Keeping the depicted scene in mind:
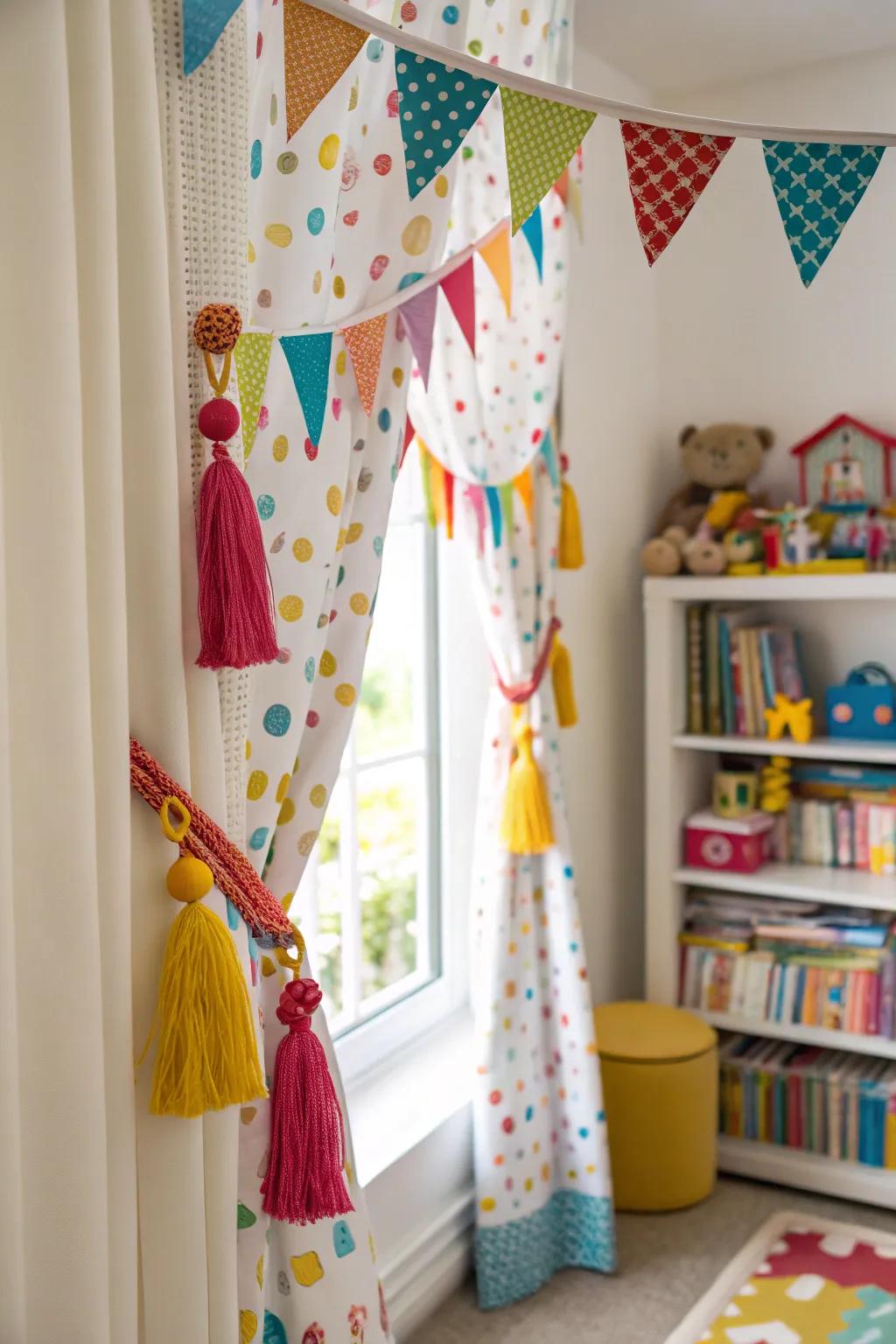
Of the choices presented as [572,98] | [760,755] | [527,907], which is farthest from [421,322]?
[760,755]

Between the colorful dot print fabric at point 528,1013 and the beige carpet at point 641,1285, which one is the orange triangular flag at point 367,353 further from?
the beige carpet at point 641,1285

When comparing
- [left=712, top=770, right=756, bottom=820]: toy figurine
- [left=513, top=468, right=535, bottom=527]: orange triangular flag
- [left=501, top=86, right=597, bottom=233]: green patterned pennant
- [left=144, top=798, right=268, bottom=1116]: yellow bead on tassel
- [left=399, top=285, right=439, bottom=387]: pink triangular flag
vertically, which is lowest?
[left=712, top=770, right=756, bottom=820]: toy figurine

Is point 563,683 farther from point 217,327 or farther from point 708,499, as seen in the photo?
point 217,327

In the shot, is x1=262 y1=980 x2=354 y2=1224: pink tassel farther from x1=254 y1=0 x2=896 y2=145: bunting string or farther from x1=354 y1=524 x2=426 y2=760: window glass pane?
x1=354 y1=524 x2=426 y2=760: window glass pane

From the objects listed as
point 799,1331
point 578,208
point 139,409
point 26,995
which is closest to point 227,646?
point 139,409

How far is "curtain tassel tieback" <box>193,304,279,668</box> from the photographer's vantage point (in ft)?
3.76

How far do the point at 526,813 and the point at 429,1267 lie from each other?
Result: 0.83 meters

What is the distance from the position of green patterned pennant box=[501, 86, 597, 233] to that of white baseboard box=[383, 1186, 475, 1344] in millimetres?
1717

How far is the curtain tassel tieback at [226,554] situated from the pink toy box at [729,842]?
1.83 m

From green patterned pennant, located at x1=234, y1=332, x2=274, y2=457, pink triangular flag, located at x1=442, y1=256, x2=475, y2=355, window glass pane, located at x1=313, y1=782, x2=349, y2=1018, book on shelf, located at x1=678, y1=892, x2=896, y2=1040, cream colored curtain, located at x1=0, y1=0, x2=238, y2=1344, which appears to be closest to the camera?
cream colored curtain, located at x1=0, y1=0, x2=238, y2=1344

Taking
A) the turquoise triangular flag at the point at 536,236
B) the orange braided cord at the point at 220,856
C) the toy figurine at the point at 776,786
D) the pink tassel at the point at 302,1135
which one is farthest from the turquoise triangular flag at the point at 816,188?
the toy figurine at the point at 776,786

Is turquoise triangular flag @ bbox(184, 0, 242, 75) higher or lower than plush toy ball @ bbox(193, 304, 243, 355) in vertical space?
higher

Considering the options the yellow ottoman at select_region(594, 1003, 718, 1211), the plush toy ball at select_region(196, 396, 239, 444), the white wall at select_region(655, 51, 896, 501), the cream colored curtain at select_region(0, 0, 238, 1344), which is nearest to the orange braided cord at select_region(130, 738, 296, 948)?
the cream colored curtain at select_region(0, 0, 238, 1344)

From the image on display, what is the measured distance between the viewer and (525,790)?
229cm
